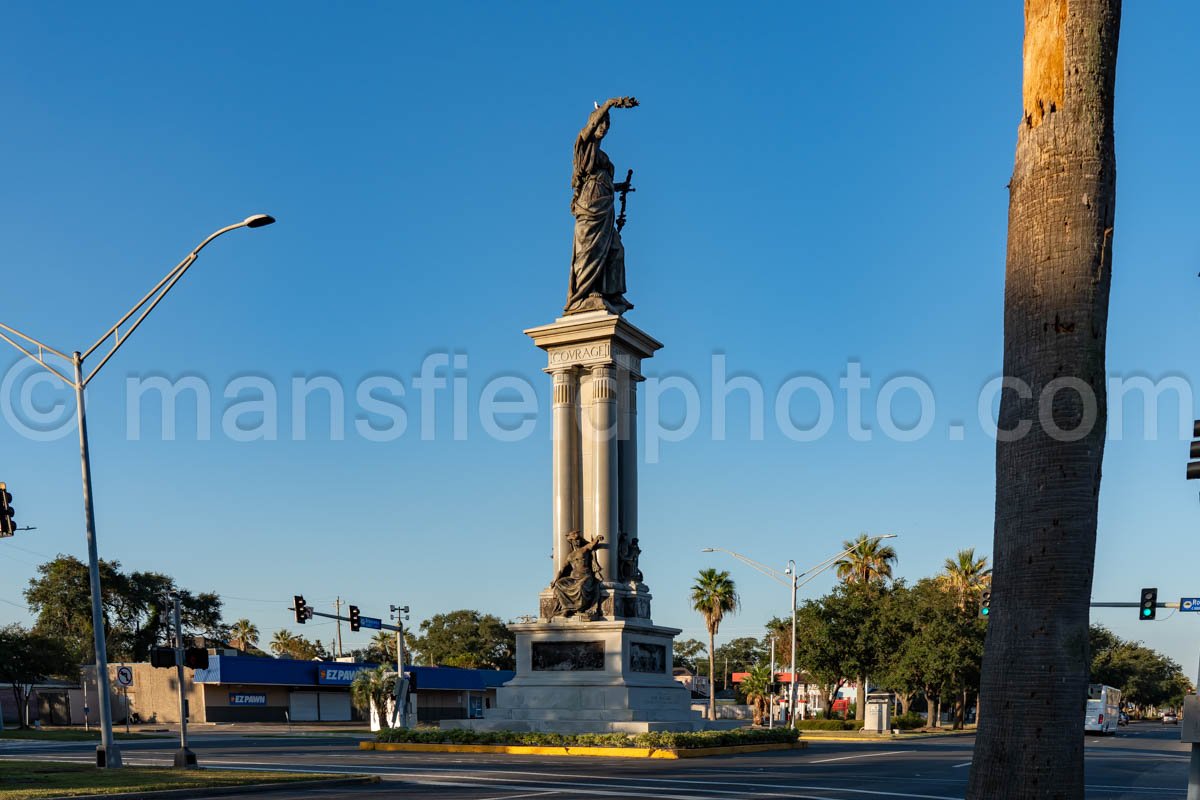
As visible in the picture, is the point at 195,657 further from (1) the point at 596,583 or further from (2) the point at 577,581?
(1) the point at 596,583

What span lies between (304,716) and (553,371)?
47750 millimetres

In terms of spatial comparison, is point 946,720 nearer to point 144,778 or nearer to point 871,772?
point 871,772

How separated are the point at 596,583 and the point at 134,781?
55.5 feet

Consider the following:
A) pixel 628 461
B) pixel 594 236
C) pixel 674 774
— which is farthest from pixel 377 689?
pixel 674 774

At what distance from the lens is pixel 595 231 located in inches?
1556

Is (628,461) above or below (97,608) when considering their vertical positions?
above

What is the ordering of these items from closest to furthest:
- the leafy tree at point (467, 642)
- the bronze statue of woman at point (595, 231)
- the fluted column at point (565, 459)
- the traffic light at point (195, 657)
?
1. the traffic light at point (195, 657)
2. the fluted column at point (565, 459)
3. the bronze statue of woman at point (595, 231)
4. the leafy tree at point (467, 642)

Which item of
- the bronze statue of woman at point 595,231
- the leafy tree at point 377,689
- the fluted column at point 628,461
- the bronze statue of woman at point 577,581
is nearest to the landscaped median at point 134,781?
the bronze statue of woman at point 577,581

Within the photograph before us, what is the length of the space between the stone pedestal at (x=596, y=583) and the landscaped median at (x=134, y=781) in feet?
41.2

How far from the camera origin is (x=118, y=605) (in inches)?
3501

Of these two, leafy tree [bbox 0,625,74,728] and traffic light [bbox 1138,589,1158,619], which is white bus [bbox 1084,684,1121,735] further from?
leafy tree [bbox 0,625,74,728]

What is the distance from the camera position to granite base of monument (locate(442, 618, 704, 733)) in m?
33.3

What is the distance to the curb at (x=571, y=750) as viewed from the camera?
1168 inches

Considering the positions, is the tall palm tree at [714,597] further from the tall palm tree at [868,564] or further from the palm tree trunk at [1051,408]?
the palm tree trunk at [1051,408]
